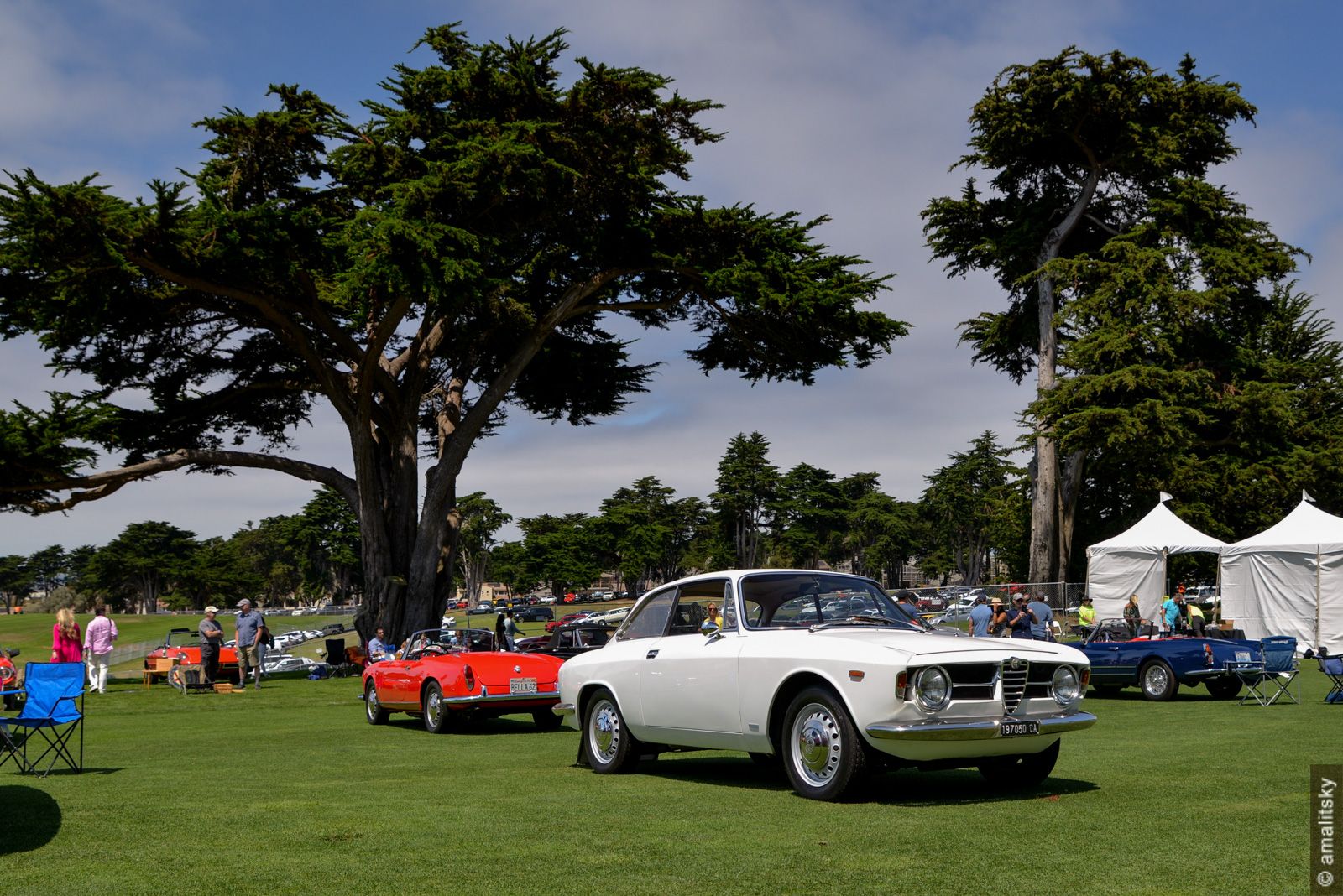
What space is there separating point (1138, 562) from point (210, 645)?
26243 mm

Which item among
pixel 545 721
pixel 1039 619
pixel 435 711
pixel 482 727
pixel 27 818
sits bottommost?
pixel 482 727

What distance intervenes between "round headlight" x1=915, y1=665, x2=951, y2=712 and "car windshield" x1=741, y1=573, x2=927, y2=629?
1.35m

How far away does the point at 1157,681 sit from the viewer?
20188 mm

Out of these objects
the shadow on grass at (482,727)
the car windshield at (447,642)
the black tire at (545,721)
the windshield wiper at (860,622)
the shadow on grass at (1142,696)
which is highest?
the windshield wiper at (860,622)

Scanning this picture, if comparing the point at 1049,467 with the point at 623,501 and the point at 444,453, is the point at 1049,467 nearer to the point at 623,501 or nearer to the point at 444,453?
the point at 444,453

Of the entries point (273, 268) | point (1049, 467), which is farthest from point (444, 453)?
point (1049, 467)

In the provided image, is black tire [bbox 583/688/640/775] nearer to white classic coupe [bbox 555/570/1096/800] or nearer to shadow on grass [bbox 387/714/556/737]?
white classic coupe [bbox 555/570/1096/800]

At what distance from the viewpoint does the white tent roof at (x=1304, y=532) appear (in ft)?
106

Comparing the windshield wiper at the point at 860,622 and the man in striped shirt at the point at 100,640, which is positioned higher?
the windshield wiper at the point at 860,622

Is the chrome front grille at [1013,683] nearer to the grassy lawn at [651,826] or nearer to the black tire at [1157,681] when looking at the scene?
the grassy lawn at [651,826]

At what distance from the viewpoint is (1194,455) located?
53.8 m

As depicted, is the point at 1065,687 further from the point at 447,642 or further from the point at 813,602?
the point at 447,642

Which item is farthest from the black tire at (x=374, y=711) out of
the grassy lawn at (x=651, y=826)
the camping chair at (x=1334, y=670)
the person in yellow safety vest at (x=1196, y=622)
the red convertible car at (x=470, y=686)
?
the person in yellow safety vest at (x=1196, y=622)

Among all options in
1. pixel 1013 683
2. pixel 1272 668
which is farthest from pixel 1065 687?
pixel 1272 668
